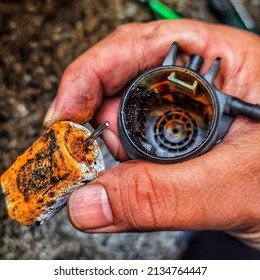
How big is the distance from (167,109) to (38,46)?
54cm

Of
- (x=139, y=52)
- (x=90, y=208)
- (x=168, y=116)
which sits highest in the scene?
(x=139, y=52)

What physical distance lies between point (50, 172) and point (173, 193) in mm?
252

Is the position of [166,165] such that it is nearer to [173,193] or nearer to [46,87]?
[173,193]

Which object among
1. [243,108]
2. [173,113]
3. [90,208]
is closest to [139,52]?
[173,113]

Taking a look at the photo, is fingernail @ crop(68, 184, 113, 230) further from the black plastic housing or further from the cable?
the cable

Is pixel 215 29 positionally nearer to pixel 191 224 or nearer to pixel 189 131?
pixel 189 131

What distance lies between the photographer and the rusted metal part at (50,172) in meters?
0.98

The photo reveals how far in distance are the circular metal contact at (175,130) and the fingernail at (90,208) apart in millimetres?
235

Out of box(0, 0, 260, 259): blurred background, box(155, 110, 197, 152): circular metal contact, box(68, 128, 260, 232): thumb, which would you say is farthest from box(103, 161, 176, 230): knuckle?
box(0, 0, 260, 259): blurred background

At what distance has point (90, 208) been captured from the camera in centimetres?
106

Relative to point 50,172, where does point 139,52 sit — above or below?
above

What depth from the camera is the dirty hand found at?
1028mm

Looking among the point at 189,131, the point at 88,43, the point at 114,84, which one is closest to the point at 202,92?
the point at 189,131

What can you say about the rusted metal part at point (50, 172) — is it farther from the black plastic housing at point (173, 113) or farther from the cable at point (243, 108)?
the cable at point (243, 108)
